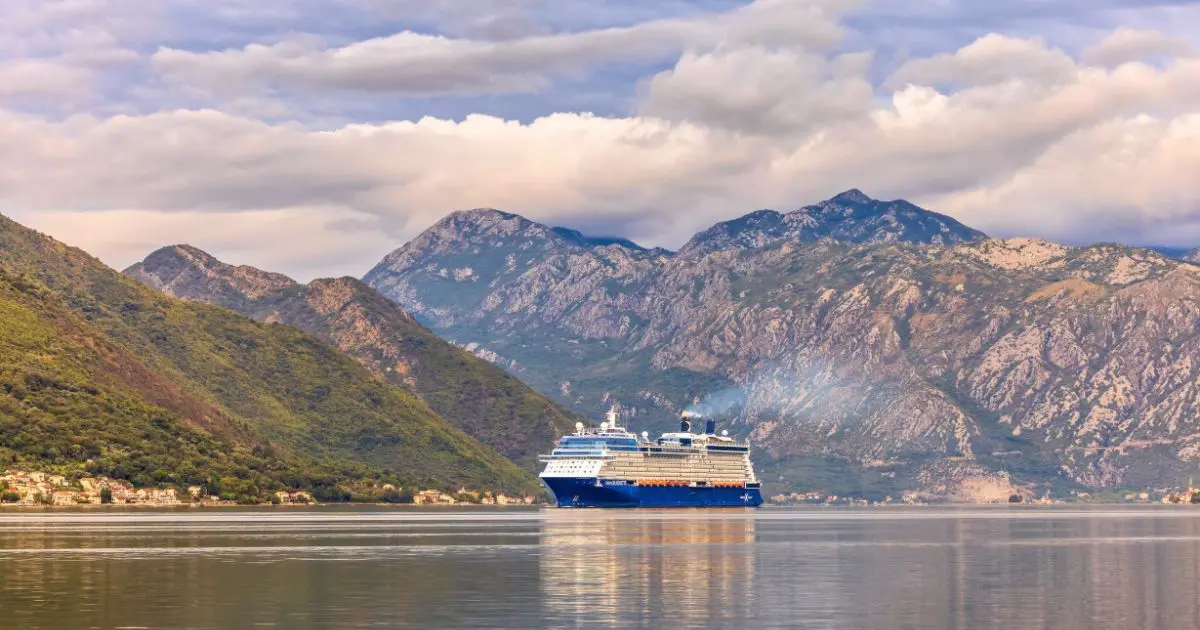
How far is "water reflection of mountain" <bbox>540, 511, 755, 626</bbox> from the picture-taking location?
86.4m

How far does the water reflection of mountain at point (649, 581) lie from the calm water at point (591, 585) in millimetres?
215

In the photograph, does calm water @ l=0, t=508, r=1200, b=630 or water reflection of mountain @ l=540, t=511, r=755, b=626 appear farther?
water reflection of mountain @ l=540, t=511, r=755, b=626

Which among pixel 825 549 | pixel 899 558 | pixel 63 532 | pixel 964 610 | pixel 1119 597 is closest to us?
pixel 964 610

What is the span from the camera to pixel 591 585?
349 ft

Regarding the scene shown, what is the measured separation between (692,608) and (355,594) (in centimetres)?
2280

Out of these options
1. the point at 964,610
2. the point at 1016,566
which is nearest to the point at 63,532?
the point at 1016,566

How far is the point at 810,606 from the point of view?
3521 inches

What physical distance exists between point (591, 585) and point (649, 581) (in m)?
5.06

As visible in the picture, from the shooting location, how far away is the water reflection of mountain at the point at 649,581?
283 feet

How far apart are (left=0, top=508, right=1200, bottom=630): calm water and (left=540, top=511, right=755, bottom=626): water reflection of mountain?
22cm

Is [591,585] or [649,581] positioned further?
[649,581]

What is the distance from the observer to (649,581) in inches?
4311

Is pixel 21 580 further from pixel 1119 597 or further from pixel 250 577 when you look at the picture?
pixel 1119 597

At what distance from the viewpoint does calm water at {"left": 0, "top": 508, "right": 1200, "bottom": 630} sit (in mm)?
82562
